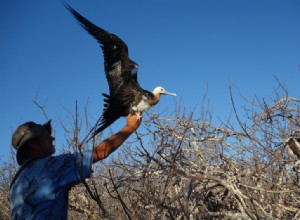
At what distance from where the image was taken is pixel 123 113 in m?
4.30

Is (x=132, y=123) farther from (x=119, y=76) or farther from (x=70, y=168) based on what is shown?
(x=119, y=76)

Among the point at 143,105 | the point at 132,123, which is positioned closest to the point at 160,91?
the point at 143,105

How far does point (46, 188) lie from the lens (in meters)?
1.49

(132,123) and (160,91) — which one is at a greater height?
(160,91)

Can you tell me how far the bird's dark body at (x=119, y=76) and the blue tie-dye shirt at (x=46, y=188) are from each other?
259 cm

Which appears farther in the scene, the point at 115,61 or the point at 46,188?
the point at 115,61

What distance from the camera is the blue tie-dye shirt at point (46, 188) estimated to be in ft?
4.87

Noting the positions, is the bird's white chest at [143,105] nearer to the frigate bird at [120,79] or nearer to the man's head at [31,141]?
the frigate bird at [120,79]

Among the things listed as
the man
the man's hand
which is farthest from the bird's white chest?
the man

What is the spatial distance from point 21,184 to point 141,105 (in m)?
2.97

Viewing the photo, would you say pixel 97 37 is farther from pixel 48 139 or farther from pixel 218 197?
pixel 48 139

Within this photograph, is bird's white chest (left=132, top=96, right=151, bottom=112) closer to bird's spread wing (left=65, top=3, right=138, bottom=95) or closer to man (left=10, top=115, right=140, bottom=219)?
bird's spread wing (left=65, top=3, right=138, bottom=95)

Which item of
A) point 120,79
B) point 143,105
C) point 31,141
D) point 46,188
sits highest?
point 120,79

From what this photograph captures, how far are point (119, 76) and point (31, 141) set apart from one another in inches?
114
